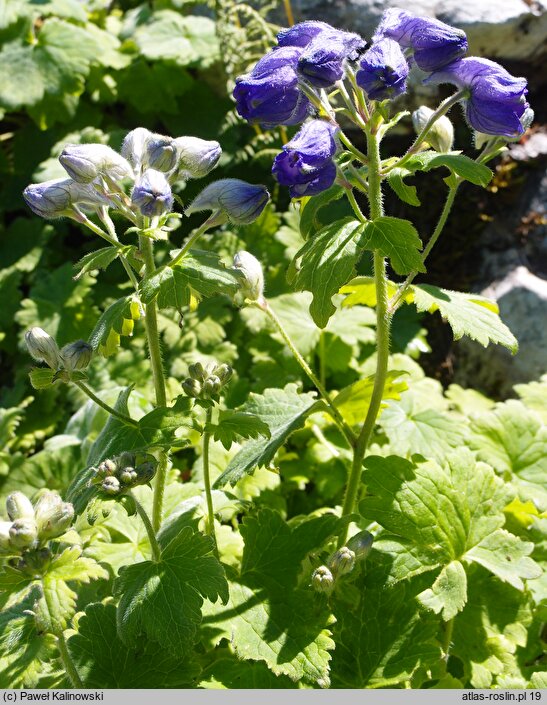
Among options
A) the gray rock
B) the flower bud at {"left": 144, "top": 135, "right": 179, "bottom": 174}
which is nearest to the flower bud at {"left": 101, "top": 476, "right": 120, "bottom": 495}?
the flower bud at {"left": 144, "top": 135, "right": 179, "bottom": 174}

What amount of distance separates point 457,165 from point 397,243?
251 mm

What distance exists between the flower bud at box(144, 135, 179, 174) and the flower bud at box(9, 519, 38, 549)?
0.97 metres

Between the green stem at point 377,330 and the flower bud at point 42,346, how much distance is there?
93 centimetres

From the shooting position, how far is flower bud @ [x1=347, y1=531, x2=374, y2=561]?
224 cm

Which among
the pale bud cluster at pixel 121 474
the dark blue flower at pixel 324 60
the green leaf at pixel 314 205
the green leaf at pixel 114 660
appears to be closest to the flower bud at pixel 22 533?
the pale bud cluster at pixel 121 474

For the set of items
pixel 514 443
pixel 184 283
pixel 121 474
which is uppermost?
pixel 184 283

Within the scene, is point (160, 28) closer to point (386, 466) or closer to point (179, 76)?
point (179, 76)

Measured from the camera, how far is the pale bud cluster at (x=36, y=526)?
1817 millimetres

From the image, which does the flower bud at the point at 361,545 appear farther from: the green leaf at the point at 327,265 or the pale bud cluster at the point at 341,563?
the green leaf at the point at 327,265

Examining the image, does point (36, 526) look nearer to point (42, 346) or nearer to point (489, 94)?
point (42, 346)

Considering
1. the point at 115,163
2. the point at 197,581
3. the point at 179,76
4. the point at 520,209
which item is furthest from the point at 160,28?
the point at 197,581

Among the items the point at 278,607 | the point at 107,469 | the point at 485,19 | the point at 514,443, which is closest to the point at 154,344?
the point at 107,469

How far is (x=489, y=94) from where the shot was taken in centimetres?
194

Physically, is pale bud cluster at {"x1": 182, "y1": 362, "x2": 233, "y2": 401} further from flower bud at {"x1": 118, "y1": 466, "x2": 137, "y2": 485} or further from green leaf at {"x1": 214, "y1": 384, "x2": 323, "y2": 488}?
flower bud at {"x1": 118, "y1": 466, "x2": 137, "y2": 485}
